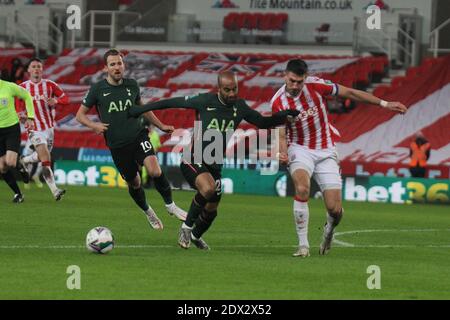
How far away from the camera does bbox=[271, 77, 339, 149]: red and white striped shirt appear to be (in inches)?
551

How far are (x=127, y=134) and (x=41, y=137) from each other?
701cm

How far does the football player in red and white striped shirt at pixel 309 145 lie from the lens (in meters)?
13.8

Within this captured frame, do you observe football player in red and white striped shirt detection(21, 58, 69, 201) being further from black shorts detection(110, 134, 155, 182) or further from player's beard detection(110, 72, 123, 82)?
player's beard detection(110, 72, 123, 82)

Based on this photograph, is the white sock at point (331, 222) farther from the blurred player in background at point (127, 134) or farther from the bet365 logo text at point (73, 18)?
the bet365 logo text at point (73, 18)

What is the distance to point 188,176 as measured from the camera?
561 inches

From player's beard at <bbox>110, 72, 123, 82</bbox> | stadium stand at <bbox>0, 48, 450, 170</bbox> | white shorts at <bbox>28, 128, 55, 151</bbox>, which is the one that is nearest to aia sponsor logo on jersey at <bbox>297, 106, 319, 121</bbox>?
player's beard at <bbox>110, 72, 123, 82</bbox>

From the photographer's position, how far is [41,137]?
2331 centimetres

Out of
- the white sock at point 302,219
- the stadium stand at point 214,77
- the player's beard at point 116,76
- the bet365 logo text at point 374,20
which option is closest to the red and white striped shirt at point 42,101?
the player's beard at point 116,76

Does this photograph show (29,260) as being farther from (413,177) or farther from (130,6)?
(130,6)

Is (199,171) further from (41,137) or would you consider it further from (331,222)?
(41,137)

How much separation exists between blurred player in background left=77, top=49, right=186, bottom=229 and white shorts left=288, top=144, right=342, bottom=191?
266 cm

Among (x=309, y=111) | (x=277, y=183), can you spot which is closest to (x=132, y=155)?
(x=309, y=111)

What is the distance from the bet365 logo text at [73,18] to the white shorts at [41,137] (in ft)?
49.1

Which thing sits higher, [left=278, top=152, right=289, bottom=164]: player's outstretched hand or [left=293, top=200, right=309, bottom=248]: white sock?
[left=278, top=152, right=289, bottom=164]: player's outstretched hand
